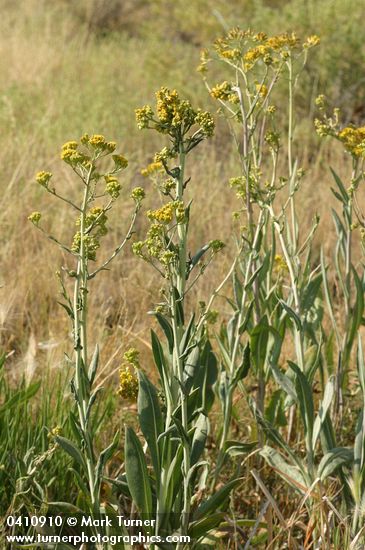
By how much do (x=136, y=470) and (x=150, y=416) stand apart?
13 centimetres

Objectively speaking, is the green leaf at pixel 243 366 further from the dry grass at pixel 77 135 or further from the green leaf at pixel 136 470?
the dry grass at pixel 77 135

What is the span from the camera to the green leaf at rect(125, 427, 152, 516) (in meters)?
1.99

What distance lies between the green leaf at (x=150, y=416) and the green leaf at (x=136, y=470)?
1.2 inches

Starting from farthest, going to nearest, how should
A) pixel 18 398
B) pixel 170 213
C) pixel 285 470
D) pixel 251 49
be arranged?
pixel 251 49, pixel 18 398, pixel 285 470, pixel 170 213

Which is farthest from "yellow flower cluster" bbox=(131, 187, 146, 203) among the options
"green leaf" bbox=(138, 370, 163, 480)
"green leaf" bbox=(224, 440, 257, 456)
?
"green leaf" bbox=(224, 440, 257, 456)

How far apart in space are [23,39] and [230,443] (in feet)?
A: 20.6

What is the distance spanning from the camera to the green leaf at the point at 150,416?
2.00 m

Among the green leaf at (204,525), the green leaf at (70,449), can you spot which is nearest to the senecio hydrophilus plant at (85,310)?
the green leaf at (70,449)

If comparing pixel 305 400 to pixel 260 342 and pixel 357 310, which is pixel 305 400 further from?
pixel 357 310

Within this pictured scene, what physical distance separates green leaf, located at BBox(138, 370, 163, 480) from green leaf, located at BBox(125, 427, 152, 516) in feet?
0.10

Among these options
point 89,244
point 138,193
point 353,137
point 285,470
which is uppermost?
point 353,137

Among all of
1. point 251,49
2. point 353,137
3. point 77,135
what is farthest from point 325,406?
point 77,135

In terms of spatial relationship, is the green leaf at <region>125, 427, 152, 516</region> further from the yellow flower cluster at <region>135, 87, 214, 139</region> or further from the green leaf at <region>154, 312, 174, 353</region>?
the yellow flower cluster at <region>135, 87, 214, 139</region>

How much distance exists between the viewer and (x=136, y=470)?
1997 millimetres
